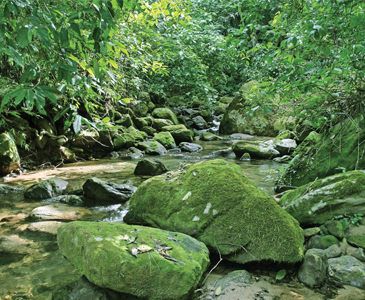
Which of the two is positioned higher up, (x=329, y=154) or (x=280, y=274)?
(x=329, y=154)

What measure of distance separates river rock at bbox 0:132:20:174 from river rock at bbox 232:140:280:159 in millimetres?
6879

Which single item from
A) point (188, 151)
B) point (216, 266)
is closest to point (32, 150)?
point (188, 151)

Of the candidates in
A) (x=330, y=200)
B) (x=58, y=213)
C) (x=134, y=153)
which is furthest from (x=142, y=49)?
(x=134, y=153)

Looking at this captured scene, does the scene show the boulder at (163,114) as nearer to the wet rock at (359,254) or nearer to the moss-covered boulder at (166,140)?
the moss-covered boulder at (166,140)

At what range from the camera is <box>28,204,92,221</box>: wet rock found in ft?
13.5

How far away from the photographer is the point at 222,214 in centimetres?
296

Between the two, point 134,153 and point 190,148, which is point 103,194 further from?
point 190,148

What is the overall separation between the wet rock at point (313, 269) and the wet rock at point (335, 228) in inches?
15.9

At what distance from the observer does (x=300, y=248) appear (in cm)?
254

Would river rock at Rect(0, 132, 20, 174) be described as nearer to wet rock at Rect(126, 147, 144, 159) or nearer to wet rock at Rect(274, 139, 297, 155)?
wet rock at Rect(126, 147, 144, 159)

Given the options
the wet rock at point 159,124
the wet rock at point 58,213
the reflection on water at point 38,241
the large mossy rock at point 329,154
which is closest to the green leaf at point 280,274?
the reflection on water at point 38,241

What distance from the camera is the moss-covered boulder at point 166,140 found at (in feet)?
36.9

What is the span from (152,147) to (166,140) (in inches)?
43.3

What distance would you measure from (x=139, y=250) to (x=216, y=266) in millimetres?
947
